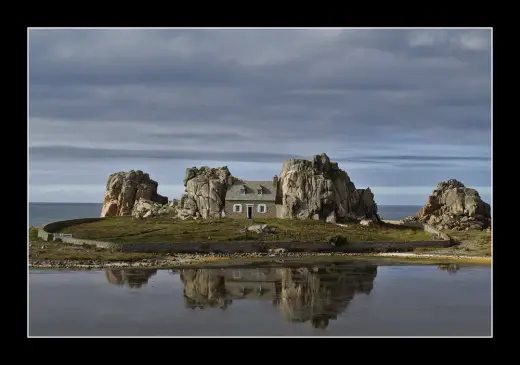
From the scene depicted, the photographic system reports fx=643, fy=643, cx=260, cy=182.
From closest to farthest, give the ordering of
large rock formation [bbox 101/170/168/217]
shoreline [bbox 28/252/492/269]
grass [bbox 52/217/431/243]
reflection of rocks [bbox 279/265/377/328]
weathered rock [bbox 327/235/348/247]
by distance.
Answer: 1. reflection of rocks [bbox 279/265/377/328]
2. shoreline [bbox 28/252/492/269]
3. weathered rock [bbox 327/235/348/247]
4. grass [bbox 52/217/431/243]
5. large rock formation [bbox 101/170/168/217]

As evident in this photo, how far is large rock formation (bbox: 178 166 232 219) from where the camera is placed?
7362 cm

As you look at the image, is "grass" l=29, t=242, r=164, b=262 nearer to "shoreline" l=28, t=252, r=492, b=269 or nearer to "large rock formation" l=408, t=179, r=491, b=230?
"shoreline" l=28, t=252, r=492, b=269

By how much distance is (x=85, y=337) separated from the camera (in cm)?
2833

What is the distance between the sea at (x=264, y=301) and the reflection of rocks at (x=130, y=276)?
6cm

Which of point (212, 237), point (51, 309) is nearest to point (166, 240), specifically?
point (212, 237)

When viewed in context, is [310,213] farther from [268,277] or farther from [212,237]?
[268,277]

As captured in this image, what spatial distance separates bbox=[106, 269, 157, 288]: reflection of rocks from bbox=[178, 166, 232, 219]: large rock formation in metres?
29.0

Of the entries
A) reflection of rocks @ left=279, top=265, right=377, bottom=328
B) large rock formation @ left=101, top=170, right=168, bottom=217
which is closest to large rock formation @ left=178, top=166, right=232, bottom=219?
large rock formation @ left=101, top=170, right=168, bottom=217

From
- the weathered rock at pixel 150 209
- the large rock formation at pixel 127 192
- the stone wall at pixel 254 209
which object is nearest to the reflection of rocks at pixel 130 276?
the stone wall at pixel 254 209

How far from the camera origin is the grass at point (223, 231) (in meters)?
58.7

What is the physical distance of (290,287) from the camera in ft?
127

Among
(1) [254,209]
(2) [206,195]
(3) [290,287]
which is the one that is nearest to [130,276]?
(3) [290,287]

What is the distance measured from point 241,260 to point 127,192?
3888 centimetres

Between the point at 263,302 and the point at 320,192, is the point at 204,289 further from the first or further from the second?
the point at 320,192
